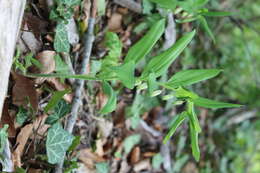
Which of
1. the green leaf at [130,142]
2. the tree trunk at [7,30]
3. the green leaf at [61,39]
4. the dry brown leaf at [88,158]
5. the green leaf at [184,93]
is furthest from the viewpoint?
the green leaf at [130,142]

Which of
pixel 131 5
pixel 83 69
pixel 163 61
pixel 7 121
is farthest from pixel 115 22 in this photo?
pixel 7 121

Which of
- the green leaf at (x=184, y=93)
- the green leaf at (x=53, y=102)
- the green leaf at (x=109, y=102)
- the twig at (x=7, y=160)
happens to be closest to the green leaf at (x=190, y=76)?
the green leaf at (x=184, y=93)

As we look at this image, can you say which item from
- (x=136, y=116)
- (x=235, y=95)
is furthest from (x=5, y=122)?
(x=235, y=95)

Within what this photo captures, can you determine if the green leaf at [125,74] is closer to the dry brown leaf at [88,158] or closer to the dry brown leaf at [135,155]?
the dry brown leaf at [88,158]

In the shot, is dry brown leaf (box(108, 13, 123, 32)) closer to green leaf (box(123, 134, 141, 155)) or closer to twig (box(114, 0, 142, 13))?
twig (box(114, 0, 142, 13))

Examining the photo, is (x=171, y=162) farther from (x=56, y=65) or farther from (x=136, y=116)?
(x=56, y=65)

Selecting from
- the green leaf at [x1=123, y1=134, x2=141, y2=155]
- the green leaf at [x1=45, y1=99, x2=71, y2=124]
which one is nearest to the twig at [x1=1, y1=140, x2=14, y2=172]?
the green leaf at [x1=45, y1=99, x2=71, y2=124]

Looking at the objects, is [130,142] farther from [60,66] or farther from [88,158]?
[60,66]
